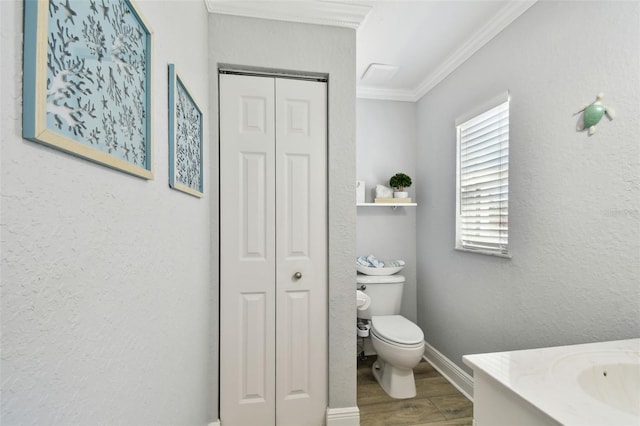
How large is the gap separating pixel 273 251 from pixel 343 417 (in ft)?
3.46

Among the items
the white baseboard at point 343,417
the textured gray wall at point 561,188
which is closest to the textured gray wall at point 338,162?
the white baseboard at point 343,417

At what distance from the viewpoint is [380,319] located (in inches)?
97.1

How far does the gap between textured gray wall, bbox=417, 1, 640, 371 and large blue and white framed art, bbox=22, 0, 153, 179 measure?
176cm

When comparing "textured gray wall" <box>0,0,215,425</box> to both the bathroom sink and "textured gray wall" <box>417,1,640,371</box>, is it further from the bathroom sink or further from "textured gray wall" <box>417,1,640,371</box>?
"textured gray wall" <box>417,1,640,371</box>

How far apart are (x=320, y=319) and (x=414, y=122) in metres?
2.10

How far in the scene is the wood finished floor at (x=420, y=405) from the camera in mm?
1933

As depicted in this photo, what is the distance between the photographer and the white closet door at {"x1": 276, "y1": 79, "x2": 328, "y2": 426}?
1.79 m

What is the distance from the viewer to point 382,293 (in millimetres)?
2611

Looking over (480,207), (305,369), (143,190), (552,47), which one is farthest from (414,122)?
(143,190)

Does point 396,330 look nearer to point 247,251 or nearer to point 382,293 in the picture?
point 382,293

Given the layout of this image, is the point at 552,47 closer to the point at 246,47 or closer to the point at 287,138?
the point at 287,138

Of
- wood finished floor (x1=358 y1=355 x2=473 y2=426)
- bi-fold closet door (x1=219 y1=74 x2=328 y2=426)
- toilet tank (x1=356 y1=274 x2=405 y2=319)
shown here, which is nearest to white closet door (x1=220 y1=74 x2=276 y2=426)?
bi-fold closet door (x1=219 y1=74 x2=328 y2=426)

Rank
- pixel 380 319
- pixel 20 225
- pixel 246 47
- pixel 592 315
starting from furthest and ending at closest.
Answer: pixel 380 319, pixel 246 47, pixel 592 315, pixel 20 225

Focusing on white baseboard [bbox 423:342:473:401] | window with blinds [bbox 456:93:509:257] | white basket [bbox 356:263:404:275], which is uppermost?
window with blinds [bbox 456:93:509:257]
